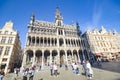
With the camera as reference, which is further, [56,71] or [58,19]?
[58,19]

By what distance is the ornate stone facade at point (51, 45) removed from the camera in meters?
28.1

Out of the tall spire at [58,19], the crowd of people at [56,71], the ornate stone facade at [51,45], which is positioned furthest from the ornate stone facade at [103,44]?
the crowd of people at [56,71]

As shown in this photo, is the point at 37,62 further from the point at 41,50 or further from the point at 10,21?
the point at 10,21

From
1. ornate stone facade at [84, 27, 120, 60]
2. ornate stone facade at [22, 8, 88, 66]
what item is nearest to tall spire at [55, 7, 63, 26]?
ornate stone facade at [22, 8, 88, 66]

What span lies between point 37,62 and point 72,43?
16984mm

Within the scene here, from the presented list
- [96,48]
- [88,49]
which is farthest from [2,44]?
[96,48]

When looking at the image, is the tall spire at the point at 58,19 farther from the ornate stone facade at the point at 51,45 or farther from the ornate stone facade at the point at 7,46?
the ornate stone facade at the point at 7,46

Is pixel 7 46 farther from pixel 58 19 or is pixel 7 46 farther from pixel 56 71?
pixel 56 71

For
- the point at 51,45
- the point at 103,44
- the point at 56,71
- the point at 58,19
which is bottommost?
the point at 56,71

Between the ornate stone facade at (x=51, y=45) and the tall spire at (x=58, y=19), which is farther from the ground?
the tall spire at (x=58, y=19)

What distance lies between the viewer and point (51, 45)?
3092cm

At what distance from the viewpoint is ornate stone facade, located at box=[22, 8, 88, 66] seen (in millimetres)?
28108

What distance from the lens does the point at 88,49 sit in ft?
125

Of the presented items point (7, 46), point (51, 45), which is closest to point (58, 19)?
point (51, 45)
